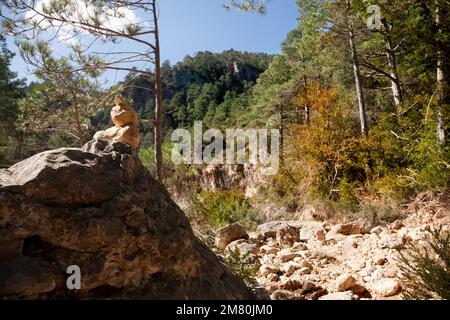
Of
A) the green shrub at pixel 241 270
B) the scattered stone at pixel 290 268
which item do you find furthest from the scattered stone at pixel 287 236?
the green shrub at pixel 241 270

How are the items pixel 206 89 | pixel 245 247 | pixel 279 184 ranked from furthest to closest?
pixel 206 89 → pixel 279 184 → pixel 245 247

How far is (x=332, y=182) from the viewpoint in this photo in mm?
8945

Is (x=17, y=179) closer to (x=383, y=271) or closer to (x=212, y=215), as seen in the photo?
(x=383, y=271)

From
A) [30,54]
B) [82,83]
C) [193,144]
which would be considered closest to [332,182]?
[82,83]

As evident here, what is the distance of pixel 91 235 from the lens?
5.52 ft

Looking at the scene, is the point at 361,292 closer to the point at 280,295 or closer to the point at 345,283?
the point at 345,283

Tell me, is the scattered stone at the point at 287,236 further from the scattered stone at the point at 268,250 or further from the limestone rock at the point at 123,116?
the limestone rock at the point at 123,116

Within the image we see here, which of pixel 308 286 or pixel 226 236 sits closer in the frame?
pixel 308 286

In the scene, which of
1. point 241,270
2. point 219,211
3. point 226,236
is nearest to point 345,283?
point 241,270

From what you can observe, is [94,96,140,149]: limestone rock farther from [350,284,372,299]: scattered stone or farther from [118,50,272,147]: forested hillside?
[118,50,272,147]: forested hillside

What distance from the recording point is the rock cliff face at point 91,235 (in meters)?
1.58

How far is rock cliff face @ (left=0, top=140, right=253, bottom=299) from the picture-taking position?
1.58m

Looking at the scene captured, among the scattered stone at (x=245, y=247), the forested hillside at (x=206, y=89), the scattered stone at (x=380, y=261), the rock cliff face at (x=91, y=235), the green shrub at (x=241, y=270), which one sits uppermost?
the forested hillside at (x=206, y=89)

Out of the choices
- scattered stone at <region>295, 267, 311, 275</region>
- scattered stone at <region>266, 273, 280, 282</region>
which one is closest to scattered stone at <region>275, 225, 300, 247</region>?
scattered stone at <region>295, 267, 311, 275</region>
